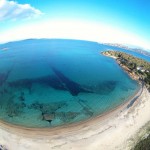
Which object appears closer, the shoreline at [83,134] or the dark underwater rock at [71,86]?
the shoreline at [83,134]

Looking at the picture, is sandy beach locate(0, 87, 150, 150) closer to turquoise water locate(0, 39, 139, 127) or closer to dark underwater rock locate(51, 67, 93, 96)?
turquoise water locate(0, 39, 139, 127)

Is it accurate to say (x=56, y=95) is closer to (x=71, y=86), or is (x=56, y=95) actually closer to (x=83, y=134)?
(x=71, y=86)

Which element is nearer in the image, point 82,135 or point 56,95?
point 82,135

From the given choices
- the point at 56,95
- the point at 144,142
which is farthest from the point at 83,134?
the point at 56,95

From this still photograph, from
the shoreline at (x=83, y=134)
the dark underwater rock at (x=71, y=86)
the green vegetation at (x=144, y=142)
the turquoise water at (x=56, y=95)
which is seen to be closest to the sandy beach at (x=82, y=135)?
the shoreline at (x=83, y=134)

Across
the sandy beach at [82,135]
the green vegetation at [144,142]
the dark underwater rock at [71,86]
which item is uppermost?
the dark underwater rock at [71,86]

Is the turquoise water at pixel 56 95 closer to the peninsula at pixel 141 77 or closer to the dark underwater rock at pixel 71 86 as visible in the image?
the dark underwater rock at pixel 71 86

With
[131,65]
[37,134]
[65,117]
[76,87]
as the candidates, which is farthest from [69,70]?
[37,134]

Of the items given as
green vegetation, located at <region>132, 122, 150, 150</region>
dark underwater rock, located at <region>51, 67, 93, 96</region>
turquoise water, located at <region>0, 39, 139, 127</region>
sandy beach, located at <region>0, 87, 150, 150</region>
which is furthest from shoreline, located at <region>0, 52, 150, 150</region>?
dark underwater rock, located at <region>51, 67, 93, 96</region>
